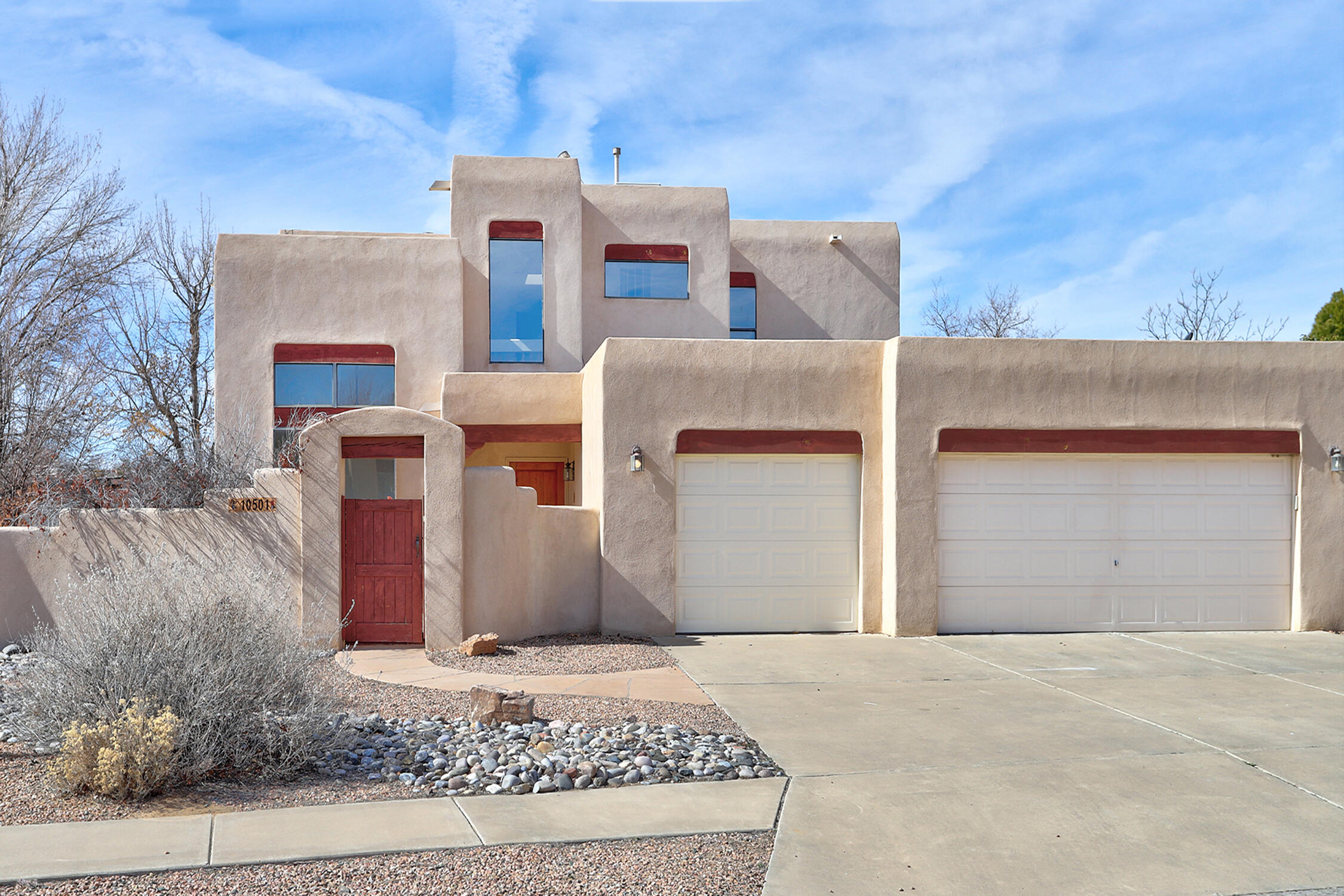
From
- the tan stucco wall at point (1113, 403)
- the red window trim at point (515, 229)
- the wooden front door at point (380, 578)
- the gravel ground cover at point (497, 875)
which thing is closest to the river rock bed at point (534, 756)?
the gravel ground cover at point (497, 875)

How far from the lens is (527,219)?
62.3 feet

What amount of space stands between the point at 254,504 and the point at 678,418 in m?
5.15

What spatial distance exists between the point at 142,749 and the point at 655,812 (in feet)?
9.75

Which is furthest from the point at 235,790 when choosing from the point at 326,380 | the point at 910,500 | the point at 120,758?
the point at 326,380

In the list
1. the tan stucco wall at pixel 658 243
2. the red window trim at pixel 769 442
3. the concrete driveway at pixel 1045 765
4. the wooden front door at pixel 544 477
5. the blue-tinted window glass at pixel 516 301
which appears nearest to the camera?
the concrete driveway at pixel 1045 765

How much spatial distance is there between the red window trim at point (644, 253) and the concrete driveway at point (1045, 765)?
35.4 ft

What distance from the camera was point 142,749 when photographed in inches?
222

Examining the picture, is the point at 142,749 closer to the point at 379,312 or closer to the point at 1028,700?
the point at 1028,700

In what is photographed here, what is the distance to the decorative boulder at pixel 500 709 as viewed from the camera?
24.4ft

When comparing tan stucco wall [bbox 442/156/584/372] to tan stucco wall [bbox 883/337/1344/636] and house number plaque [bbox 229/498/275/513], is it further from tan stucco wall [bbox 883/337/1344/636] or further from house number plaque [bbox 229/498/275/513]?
tan stucco wall [bbox 883/337/1344/636]

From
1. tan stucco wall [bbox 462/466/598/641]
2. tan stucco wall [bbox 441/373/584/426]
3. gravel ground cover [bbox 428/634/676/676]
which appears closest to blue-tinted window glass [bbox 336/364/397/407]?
tan stucco wall [bbox 441/373/584/426]

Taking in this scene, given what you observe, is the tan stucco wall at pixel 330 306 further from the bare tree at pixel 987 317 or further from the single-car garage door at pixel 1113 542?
the bare tree at pixel 987 317

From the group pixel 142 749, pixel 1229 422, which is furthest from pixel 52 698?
pixel 1229 422

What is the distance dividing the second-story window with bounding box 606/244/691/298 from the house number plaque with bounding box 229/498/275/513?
10.5 meters
